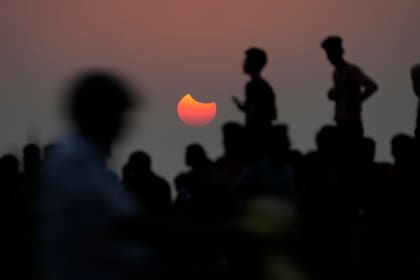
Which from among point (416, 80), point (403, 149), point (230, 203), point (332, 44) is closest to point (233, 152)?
point (230, 203)

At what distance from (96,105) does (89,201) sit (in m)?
0.45

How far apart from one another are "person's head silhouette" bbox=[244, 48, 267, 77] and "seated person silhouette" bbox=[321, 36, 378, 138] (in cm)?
113

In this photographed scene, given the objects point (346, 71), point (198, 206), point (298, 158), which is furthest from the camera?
point (346, 71)

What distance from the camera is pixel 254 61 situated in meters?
9.92

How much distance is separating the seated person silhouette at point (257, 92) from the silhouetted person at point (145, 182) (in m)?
1.07

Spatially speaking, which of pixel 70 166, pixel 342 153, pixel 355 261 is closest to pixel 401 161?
pixel 342 153

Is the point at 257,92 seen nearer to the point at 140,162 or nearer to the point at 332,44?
the point at 332,44

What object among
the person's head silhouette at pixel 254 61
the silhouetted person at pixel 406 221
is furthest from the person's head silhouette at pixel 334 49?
the silhouetted person at pixel 406 221

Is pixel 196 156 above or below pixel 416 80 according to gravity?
below

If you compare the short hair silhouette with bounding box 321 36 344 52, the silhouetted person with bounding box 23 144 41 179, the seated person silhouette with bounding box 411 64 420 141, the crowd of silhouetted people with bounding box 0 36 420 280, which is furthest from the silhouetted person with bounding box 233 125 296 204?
the silhouetted person with bounding box 23 144 41 179

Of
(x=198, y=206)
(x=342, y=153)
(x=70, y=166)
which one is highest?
(x=342, y=153)

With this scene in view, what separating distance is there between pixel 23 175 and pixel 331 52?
11.6ft

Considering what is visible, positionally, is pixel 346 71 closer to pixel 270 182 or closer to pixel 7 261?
pixel 270 182

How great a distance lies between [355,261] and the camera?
8.25 meters
